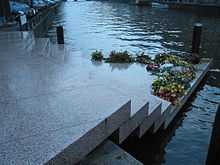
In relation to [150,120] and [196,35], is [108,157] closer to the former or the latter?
[150,120]

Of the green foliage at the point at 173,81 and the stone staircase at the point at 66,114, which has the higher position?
the stone staircase at the point at 66,114

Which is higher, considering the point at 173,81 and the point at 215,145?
the point at 173,81

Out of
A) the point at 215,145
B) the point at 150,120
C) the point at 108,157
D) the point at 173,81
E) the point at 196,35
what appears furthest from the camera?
the point at 196,35

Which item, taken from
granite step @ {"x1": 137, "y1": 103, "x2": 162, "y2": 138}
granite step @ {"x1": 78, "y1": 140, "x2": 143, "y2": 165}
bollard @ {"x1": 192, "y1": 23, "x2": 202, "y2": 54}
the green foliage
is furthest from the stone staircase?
bollard @ {"x1": 192, "y1": 23, "x2": 202, "y2": 54}

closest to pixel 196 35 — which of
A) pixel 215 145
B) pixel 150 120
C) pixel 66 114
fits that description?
pixel 150 120

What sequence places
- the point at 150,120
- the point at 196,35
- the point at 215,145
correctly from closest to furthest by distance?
1. the point at 215,145
2. the point at 150,120
3. the point at 196,35

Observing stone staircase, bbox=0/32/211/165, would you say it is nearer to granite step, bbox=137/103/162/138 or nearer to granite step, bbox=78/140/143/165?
granite step, bbox=137/103/162/138

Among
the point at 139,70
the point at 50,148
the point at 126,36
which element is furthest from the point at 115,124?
the point at 126,36

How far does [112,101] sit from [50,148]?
5.89 feet

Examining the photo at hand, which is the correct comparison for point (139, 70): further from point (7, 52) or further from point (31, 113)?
point (31, 113)

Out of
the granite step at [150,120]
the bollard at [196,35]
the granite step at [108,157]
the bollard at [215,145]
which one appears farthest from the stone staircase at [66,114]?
the bollard at [196,35]

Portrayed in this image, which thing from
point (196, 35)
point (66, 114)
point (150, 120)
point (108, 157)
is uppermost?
point (196, 35)

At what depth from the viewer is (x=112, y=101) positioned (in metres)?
5.07

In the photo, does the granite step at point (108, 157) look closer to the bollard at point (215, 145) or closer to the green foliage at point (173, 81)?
the bollard at point (215, 145)
